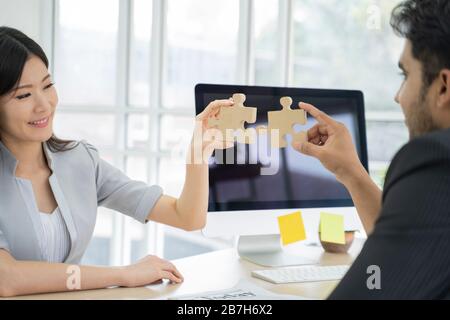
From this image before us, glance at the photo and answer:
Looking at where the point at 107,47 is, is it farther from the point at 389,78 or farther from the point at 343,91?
the point at 343,91

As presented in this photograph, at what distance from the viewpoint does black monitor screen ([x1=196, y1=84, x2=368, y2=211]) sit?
175 cm

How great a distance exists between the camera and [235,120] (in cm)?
162

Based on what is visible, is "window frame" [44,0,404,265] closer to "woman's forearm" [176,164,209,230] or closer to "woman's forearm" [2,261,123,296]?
"woman's forearm" [176,164,209,230]

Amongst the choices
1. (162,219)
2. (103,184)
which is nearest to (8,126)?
(103,184)

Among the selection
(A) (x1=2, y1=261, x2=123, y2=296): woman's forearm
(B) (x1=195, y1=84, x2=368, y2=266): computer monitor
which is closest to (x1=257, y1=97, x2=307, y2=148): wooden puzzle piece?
(B) (x1=195, y1=84, x2=368, y2=266): computer monitor

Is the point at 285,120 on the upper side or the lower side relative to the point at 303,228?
upper

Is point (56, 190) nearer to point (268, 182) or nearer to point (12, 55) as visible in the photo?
point (12, 55)

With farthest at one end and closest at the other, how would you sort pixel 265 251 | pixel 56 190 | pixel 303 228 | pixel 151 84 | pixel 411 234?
pixel 151 84 → pixel 265 251 → pixel 303 228 → pixel 56 190 → pixel 411 234

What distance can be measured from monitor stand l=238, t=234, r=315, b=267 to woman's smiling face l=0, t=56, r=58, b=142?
72 cm

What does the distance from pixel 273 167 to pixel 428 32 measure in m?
0.91

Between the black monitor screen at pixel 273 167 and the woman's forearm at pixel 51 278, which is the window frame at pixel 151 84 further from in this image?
the woman's forearm at pixel 51 278

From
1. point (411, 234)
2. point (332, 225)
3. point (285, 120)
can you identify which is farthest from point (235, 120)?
point (411, 234)

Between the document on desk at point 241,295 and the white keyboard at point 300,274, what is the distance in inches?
6.2

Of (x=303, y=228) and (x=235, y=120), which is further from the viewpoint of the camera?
(x=303, y=228)
